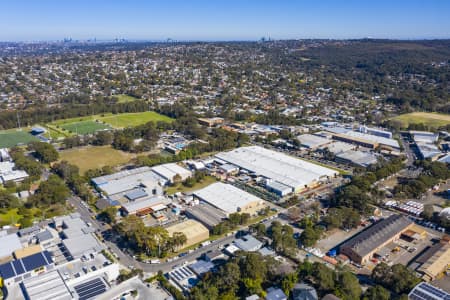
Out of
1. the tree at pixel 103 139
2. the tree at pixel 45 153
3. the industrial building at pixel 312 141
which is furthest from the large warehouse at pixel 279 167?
the tree at pixel 45 153

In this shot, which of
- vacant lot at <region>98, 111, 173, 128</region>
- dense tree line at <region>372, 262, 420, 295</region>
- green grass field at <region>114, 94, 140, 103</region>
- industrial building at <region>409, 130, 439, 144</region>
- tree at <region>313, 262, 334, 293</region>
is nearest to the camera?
tree at <region>313, 262, 334, 293</region>

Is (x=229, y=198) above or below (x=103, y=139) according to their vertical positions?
below

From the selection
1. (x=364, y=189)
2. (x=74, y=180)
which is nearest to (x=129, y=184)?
(x=74, y=180)

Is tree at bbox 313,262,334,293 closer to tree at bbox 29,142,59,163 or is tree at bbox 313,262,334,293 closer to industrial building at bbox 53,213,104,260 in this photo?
industrial building at bbox 53,213,104,260

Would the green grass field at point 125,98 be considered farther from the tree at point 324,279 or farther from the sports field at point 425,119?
the tree at point 324,279

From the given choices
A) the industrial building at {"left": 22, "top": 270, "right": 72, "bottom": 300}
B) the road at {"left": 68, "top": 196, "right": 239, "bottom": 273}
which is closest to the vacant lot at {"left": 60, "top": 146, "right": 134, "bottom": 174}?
the road at {"left": 68, "top": 196, "right": 239, "bottom": 273}

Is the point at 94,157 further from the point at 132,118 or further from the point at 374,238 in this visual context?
the point at 374,238
